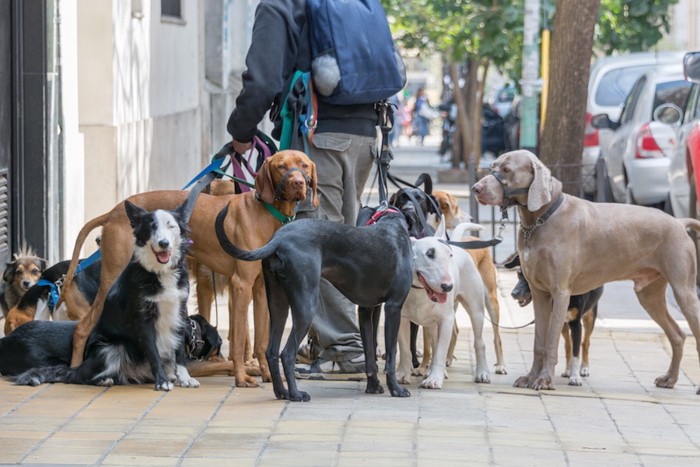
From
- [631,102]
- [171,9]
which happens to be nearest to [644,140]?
[631,102]

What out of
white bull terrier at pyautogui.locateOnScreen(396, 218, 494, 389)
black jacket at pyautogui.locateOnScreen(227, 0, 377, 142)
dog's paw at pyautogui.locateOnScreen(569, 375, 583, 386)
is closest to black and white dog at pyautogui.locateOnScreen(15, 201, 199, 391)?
black jacket at pyautogui.locateOnScreen(227, 0, 377, 142)

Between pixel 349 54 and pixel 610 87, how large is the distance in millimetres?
13114

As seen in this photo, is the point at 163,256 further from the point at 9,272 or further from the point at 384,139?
the point at 9,272

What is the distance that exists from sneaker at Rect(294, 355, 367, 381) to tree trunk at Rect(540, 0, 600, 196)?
6940 mm

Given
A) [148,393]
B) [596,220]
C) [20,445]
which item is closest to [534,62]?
[596,220]

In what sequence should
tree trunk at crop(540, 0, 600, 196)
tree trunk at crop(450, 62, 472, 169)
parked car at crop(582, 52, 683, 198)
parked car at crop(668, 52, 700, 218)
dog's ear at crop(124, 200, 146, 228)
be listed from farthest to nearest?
tree trunk at crop(450, 62, 472, 169), parked car at crop(582, 52, 683, 198), tree trunk at crop(540, 0, 600, 196), parked car at crop(668, 52, 700, 218), dog's ear at crop(124, 200, 146, 228)

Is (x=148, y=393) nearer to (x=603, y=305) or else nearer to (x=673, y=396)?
(x=673, y=396)

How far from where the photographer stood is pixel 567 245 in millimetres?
7516

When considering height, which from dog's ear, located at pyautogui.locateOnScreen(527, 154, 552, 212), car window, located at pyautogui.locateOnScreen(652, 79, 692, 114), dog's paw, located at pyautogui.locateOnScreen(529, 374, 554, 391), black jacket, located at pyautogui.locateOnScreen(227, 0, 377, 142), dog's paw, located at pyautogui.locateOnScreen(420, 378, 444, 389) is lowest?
dog's paw, located at pyautogui.locateOnScreen(529, 374, 554, 391)

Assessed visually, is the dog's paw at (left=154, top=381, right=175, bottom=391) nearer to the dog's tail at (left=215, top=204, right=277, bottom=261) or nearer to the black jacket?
the dog's tail at (left=215, top=204, right=277, bottom=261)

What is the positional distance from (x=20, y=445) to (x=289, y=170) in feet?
6.71

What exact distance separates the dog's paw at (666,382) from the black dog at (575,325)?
464 mm

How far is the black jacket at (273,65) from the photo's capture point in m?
7.20

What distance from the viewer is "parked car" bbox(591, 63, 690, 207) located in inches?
600
